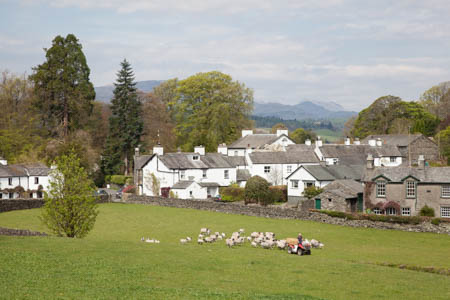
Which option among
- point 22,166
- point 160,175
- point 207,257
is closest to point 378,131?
point 160,175

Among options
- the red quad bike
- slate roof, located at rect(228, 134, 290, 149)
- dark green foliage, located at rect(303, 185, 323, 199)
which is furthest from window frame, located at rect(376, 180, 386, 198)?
slate roof, located at rect(228, 134, 290, 149)

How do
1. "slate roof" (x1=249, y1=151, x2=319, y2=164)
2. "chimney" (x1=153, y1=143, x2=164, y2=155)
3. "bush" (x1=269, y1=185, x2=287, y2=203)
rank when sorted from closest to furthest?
"bush" (x1=269, y1=185, x2=287, y2=203) → "chimney" (x1=153, y1=143, x2=164, y2=155) → "slate roof" (x1=249, y1=151, x2=319, y2=164)

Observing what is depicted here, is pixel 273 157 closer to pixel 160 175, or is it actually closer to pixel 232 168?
pixel 232 168

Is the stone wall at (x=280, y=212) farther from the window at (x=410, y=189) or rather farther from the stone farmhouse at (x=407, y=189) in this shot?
the window at (x=410, y=189)

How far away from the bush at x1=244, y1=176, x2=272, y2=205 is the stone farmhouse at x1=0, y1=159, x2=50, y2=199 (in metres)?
27.2

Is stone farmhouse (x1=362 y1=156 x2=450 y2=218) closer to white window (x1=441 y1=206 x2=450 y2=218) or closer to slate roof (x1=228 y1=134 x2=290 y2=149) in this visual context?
white window (x1=441 y1=206 x2=450 y2=218)

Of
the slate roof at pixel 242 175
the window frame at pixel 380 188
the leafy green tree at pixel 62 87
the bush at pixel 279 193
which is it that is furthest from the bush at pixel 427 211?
the leafy green tree at pixel 62 87

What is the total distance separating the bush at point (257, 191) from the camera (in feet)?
209

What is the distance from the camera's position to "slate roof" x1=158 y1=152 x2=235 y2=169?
235ft

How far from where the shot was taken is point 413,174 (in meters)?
49.8

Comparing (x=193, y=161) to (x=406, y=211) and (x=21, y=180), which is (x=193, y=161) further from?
(x=406, y=211)

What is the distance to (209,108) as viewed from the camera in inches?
3853

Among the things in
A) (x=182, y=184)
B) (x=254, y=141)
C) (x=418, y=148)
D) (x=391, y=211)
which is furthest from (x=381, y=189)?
(x=418, y=148)

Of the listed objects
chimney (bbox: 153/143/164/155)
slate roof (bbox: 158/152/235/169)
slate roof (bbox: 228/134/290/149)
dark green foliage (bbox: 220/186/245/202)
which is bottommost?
dark green foliage (bbox: 220/186/245/202)
